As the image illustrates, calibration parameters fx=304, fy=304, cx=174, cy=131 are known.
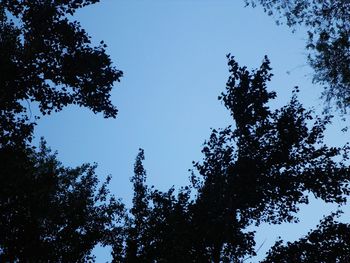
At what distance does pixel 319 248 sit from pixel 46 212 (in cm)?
1347

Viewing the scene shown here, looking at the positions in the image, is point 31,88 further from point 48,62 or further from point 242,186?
point 242,186

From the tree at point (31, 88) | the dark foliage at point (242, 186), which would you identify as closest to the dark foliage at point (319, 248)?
the dark foliage at point (242, 186)

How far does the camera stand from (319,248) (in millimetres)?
12562

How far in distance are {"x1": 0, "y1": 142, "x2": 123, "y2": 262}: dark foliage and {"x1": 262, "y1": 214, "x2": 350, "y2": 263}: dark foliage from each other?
1052 cm

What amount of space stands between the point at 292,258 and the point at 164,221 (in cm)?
592

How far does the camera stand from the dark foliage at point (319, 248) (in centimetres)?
1234

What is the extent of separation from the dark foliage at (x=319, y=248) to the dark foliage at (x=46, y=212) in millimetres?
10518

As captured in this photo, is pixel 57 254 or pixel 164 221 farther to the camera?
pixel 57 254

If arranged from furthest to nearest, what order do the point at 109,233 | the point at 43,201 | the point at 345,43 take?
the point at 109,233 → the point at 43,201 → the point at 345,43

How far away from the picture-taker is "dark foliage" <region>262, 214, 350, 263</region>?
1234 centimetres

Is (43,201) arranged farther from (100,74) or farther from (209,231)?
(209,231)

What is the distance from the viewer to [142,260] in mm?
14914

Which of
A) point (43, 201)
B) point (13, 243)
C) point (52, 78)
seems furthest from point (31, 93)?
→ point (13, 243)

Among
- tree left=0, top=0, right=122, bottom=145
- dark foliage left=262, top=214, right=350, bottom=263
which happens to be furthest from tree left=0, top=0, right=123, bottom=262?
dark foliage left=262, top=214, right=350, bottom=263
